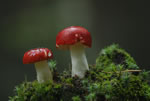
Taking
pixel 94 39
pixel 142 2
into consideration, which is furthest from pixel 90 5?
pixel 142 2

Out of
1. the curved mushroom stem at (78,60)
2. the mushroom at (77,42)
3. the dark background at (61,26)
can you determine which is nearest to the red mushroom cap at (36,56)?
the mushroom at (77,42)

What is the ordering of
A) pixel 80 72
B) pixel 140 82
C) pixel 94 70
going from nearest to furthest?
pixel 140 82 → pixel 80 72 → pixel 94 70

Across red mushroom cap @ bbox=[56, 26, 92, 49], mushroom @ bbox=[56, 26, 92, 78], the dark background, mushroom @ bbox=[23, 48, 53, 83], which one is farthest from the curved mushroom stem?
the dark background

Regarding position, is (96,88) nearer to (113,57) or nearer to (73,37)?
(73,37)

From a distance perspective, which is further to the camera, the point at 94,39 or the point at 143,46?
the point at 94,39

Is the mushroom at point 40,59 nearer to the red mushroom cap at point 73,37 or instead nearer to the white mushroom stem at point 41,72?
the white mushroom stem at point 41,72

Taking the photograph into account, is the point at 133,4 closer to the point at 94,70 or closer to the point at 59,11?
the point at 59,11

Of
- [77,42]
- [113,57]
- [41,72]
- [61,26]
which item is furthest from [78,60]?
[61,26]

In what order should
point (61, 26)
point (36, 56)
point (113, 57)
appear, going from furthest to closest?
point (61, 26) < point (113, 57) < point (36, 56)
